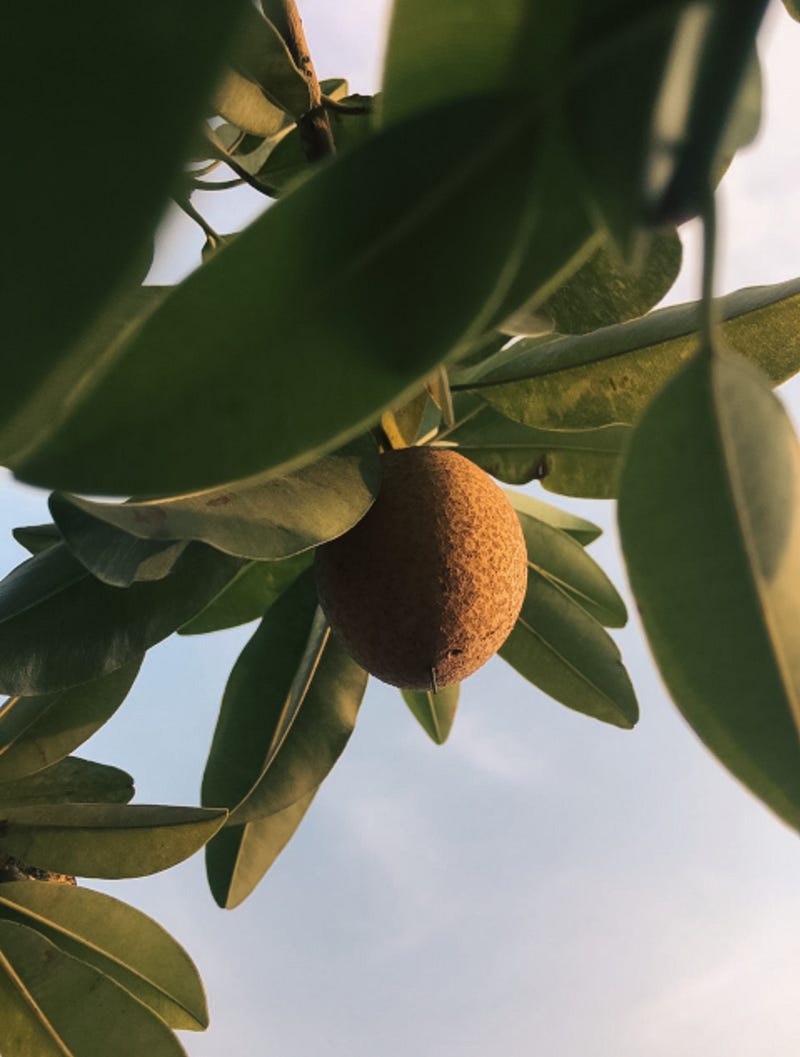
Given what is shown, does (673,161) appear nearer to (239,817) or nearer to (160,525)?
(160,525)

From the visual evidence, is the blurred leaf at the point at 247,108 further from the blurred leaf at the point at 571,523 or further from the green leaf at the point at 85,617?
the blurred leaf at the point at 571,523

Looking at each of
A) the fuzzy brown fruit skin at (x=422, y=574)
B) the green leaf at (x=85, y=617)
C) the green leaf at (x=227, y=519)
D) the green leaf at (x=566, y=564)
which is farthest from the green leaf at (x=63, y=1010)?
the green leaf at (x=566, y=564)

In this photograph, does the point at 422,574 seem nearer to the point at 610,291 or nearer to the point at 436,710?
the point at 610,291

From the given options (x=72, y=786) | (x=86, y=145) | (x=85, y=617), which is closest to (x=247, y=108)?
(x=85, y=617)

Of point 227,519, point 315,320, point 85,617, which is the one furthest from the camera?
point 85,617

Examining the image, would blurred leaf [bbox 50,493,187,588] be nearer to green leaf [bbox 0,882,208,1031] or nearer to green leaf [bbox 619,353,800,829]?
green leaf [bbox 619,353,800,829]

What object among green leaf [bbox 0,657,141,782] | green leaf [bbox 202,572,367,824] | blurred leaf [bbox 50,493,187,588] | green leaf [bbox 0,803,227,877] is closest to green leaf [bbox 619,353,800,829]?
blurred leaf [bbox 50,493,187,588]

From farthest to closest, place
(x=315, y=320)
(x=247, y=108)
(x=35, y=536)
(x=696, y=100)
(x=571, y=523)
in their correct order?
(x=571, y=523), (x=35, y=536), (x=247, y=108), (x=315, y=320), (x=696, y=100)
